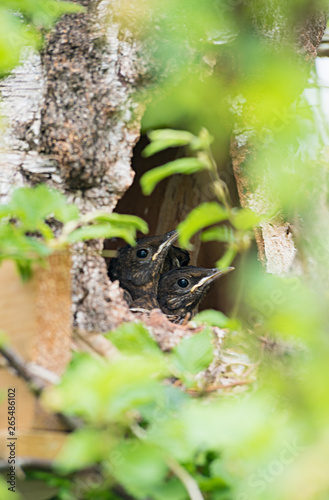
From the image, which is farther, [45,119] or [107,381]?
[45,119]

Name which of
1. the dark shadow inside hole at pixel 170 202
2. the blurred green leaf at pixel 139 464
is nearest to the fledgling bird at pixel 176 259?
the dark shadow inside hole at pixel 170 202

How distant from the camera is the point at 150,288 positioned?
185 inches

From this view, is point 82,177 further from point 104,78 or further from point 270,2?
point 270,2

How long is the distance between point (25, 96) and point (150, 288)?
2.14m

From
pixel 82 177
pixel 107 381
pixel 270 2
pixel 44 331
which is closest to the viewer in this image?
pixel 107 381

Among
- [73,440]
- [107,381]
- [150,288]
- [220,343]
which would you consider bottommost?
[150,288]

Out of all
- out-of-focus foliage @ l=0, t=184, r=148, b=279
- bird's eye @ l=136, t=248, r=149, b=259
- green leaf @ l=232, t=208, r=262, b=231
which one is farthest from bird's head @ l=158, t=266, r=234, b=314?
green leaf @ l=232, t=208, r=262, b=231

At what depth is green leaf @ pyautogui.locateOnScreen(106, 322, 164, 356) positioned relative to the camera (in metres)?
1.77

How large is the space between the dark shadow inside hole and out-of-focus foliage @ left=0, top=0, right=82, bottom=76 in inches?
63.1

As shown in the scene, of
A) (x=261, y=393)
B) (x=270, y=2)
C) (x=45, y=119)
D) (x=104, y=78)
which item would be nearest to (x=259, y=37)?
(x=270, y=2)

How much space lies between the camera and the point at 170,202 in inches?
186

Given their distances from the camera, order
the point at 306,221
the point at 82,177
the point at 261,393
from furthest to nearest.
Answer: the point at 82,177, the point at 306,221, the point at 261,393

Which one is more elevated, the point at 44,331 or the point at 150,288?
the point at 44,331

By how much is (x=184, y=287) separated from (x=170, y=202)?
0.61m
